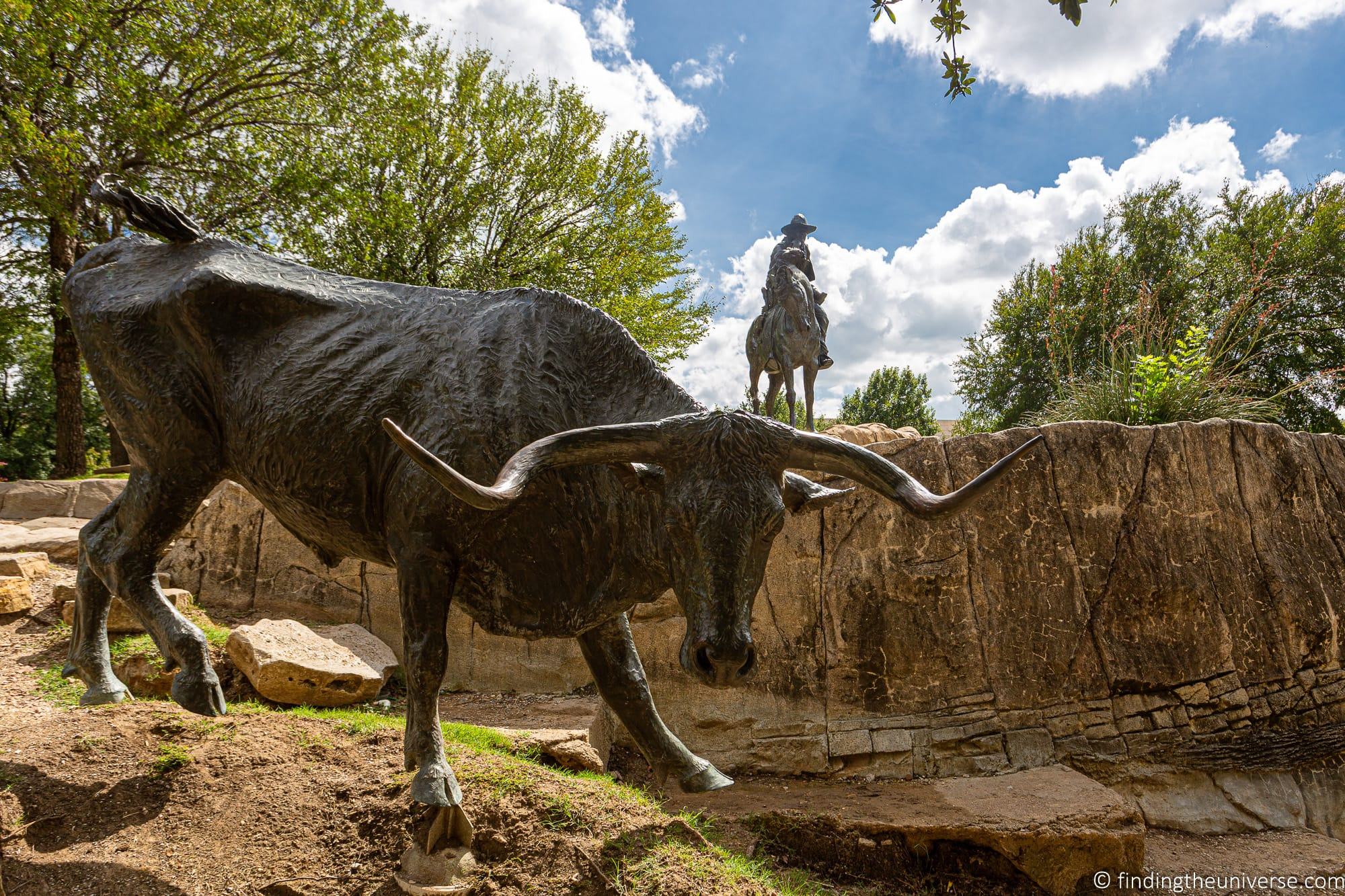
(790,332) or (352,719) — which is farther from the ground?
(790,332)

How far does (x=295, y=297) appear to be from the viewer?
277 cm

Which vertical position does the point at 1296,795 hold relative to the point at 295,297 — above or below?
below

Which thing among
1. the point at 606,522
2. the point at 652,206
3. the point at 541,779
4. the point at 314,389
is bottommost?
the point at 541,779

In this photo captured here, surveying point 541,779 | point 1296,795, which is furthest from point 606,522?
point 1296,795

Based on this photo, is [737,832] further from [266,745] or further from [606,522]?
[606,522]

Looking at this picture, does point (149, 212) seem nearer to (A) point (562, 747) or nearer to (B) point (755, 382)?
(A) point (562, 747)

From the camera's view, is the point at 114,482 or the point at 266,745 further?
the point at 114,482

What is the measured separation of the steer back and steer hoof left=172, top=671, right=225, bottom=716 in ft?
1.90

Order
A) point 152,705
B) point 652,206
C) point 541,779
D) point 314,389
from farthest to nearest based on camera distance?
point 652,206
point 152,705
point 541,779
point 314,389

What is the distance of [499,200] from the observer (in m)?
16.8

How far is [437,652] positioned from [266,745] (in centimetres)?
148

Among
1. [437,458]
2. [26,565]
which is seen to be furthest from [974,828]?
[26,565]

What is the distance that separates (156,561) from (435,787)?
1.52m

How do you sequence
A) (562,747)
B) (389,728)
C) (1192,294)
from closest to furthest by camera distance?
(389,728) → (562,747) → (1192,294)
